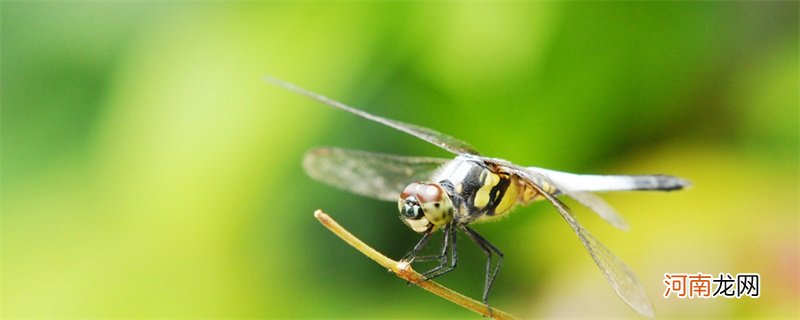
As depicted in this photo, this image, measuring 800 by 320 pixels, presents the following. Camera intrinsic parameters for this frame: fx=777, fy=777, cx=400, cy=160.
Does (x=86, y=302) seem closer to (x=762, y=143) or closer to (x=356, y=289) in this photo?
(x=356, y=289)

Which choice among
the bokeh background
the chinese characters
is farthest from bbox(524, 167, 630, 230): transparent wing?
the bokeh background

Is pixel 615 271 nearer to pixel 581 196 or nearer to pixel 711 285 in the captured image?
pixel 581 196

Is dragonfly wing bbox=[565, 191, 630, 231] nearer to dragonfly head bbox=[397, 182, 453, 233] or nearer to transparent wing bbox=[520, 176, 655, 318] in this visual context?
transparent wing bbox=[520, 176, 655, 318]

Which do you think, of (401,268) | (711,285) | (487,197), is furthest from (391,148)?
(401,268)

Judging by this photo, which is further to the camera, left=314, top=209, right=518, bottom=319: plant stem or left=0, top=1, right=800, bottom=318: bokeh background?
left=0, top=1, right=800, bottom=318: bokeh background

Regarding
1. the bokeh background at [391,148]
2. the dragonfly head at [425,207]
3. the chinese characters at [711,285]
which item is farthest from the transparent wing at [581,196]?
the bokeh background at [391,148]
